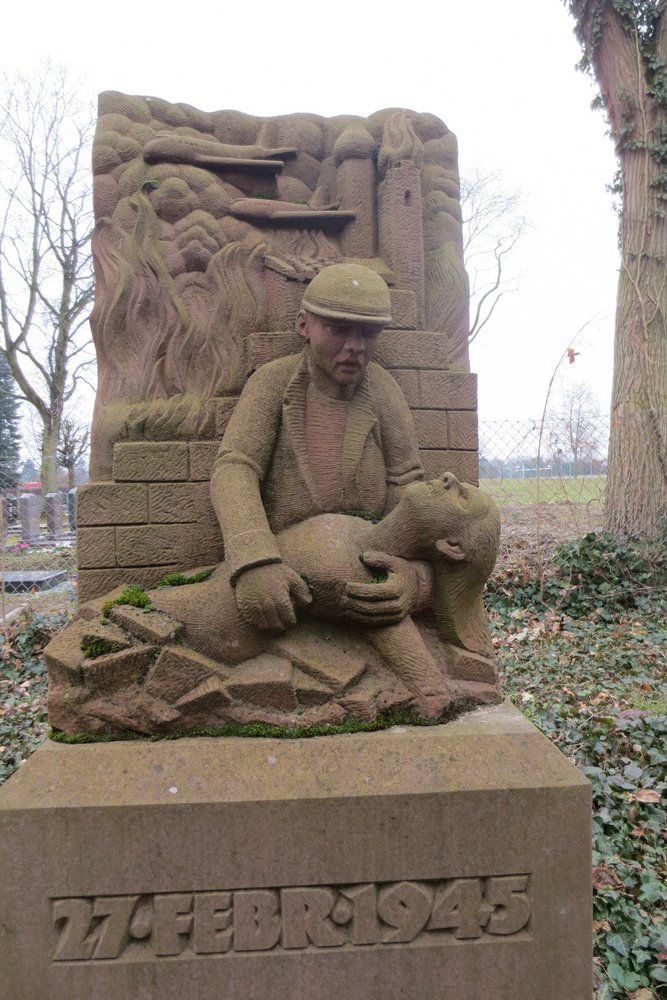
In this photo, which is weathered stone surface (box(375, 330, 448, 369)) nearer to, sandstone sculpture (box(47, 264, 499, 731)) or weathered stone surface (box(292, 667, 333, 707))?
sandstone sculpture (box(47, 264, 499, 731))

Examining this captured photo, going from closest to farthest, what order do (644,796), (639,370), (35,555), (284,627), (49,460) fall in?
(284,627) < (644,796) < (639,370) < (35,555) < (49,460)

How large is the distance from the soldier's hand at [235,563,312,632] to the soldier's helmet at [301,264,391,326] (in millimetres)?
833

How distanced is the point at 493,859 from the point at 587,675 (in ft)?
10.7

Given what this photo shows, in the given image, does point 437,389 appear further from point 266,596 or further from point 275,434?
point 266,596

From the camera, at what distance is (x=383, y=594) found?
222cm

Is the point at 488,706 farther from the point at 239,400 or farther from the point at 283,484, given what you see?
the point at 239,400

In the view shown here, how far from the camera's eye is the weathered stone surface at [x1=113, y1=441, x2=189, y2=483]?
8.39 ft

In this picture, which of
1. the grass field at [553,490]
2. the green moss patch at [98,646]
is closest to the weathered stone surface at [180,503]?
the green moss patch at [98,646]

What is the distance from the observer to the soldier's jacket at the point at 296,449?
241 centimetres

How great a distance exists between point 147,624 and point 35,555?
8.44 meters

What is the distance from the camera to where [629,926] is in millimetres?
2590

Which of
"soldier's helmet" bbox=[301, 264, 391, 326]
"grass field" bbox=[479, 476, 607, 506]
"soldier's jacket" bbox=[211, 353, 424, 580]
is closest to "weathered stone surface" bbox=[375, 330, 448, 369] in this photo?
"soldier's jacket" bbox=[211, 353, 424, 580]

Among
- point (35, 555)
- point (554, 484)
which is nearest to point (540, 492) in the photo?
point (554, 484)

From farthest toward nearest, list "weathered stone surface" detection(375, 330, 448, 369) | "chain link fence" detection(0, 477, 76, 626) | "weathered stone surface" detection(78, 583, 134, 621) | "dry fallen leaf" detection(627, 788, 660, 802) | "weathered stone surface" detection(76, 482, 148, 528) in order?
"chain link fence" detection(0, 477, 76, 626) → "dry fallen leaf" detection(627, 788, 660, 802) → "weathered stone surface" detection(375, 330, 448, 369) → "weathered stone surface" detection(76, 482, 148, 528) → "weathered stone surface" detection(78, 583, 134, 621)
